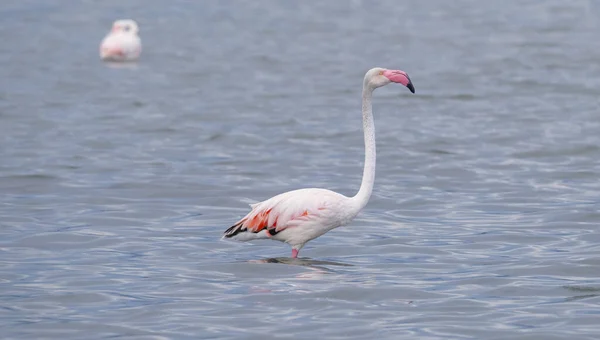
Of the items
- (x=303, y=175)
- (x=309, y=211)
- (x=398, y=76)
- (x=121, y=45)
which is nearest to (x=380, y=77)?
(x=398, y=76)

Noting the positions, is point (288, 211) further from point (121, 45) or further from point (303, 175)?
point (121, 45)

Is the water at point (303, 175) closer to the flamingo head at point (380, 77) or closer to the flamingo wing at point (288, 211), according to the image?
the flamingo wing at point (288, 211)

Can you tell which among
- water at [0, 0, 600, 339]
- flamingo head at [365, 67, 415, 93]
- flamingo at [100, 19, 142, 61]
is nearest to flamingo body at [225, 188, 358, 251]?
water at [0, 0, 600, 339]

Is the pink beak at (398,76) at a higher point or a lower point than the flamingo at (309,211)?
higher

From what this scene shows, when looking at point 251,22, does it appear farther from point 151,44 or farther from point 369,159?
point 369,159

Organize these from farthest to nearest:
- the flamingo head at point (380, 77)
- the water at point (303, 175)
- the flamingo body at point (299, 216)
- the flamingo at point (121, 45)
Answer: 1. the flamingo at point (121, 45)
2. the flamingo head at point (380, 77)
3. the flamingo body at point (299, 216)
4. the water at point (303, 175)

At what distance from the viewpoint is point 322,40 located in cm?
2755

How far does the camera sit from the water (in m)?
9.16

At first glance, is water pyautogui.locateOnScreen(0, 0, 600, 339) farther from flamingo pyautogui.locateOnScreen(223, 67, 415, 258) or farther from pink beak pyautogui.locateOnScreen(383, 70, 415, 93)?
pink beak pyautogui.locateOnScreen(383, 70, 415, 93)

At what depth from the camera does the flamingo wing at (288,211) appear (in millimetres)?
10094

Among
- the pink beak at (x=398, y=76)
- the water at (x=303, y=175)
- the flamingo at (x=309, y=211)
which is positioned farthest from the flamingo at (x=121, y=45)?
the pink beak at (x=398, y=76)

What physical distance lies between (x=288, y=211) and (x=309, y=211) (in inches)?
6.9

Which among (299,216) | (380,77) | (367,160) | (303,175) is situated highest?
(380,77)

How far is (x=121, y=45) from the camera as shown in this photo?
24.8 metres
